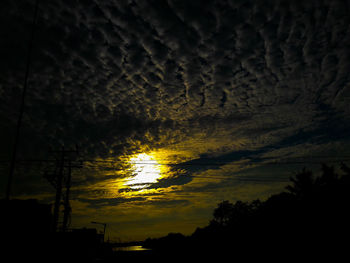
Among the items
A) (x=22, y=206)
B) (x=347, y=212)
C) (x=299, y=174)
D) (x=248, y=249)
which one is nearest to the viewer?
(x=347, y=212)

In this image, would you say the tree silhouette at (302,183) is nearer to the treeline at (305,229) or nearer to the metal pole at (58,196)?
the treeline at (305,229)

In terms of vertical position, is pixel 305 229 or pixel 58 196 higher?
pixel 58 196

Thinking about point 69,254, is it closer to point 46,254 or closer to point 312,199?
point 46,254

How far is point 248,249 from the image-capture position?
26.3 meters

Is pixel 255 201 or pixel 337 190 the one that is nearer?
pixel 337 190

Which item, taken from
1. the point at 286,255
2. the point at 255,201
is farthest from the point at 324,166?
the point at 255,201

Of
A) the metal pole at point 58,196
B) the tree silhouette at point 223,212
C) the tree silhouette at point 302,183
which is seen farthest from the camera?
the tree silhouette at point 223,212

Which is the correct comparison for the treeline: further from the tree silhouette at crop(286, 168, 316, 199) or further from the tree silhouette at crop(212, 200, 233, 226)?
the tree silhouette at crop(212, 200, 233, 226)

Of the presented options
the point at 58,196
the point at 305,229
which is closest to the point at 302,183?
the point at 305,229

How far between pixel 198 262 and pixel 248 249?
6.21 metres

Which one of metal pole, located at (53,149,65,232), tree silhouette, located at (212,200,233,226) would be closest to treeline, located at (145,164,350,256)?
metal pole, located at (53,149,65,232)

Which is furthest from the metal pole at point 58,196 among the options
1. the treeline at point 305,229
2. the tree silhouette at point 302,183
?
the tree silhouette at point 302,183

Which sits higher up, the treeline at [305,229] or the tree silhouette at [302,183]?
the tree silhouette at [302,183]

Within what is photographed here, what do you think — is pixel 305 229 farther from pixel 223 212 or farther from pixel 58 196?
pixel 223 212
